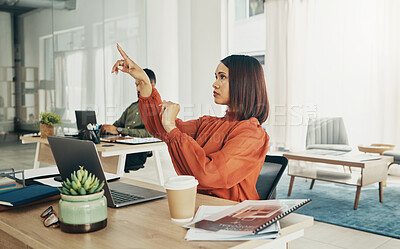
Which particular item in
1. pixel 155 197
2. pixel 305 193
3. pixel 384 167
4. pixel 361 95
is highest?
pixel 361 95

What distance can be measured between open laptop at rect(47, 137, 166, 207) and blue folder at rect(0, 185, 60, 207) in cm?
8

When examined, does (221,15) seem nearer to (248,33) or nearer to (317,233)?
(248,33)

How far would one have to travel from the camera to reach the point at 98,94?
6.11 metres

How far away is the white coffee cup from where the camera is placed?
3.56 ft

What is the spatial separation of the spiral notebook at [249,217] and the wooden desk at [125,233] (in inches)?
1.5

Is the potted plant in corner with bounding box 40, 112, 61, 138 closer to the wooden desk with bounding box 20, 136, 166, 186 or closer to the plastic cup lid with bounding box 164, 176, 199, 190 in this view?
the wooden desk with bounding box 20, 136, 166, 186

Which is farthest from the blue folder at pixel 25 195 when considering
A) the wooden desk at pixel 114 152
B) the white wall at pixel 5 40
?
the white wall at pixel 5 40

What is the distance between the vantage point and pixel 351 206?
379cm

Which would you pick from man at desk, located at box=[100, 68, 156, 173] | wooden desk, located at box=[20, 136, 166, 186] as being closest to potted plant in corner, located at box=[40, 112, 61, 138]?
wooden desk, located at box=[20, 136, 166, 186]

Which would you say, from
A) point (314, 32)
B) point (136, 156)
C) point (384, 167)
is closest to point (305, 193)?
point (384, 167)

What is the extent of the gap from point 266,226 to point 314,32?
5.29 meters

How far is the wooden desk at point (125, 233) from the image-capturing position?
0.94 metres

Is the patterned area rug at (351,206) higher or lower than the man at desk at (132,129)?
lower

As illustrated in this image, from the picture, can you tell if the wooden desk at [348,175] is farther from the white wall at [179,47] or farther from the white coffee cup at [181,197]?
the white coffee cup at [181,197]
